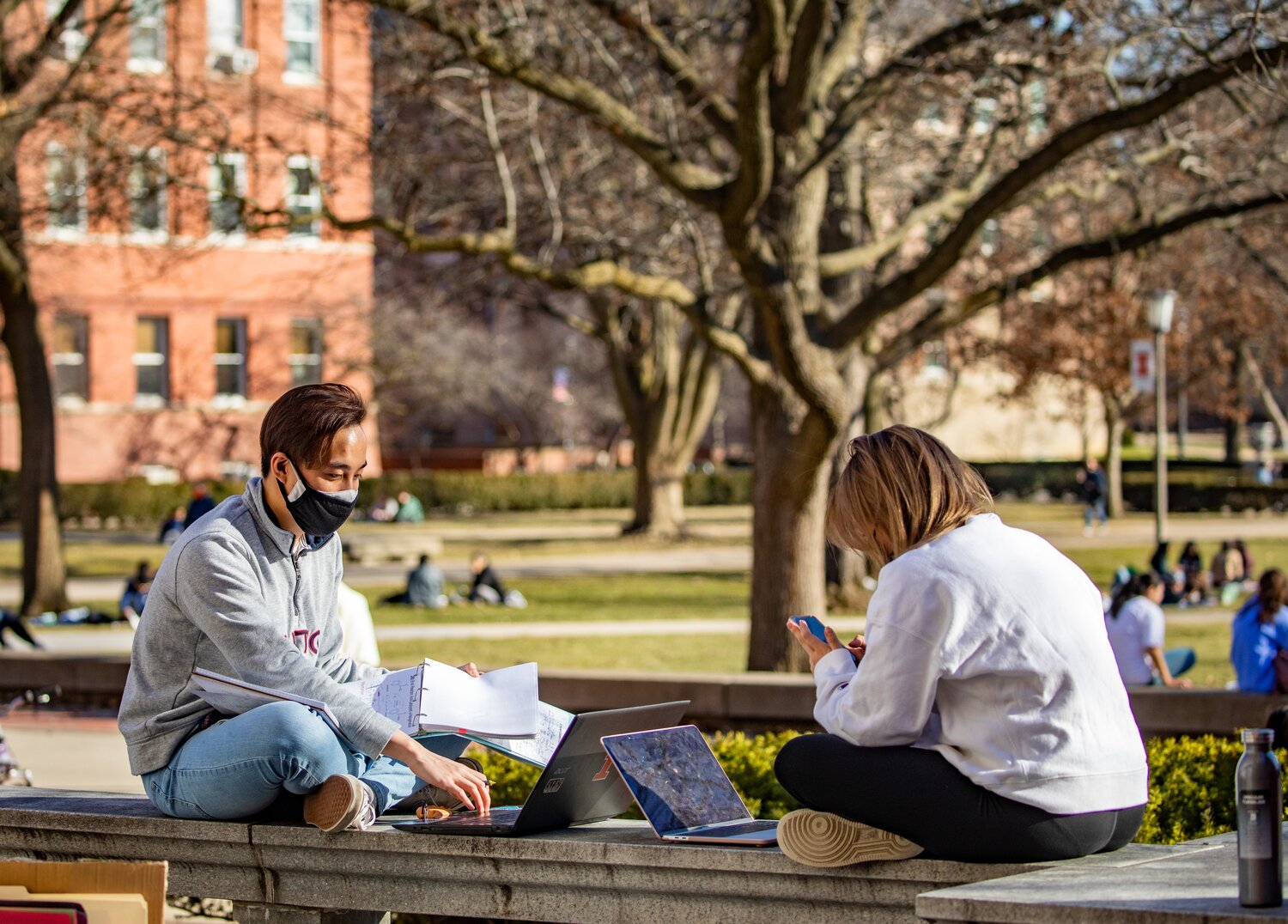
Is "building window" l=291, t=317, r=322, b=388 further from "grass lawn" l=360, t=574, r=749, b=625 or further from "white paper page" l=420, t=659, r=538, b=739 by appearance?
"white paper page" l=420, t=659, r=538, b=739

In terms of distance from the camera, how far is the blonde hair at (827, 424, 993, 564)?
13.5 feet

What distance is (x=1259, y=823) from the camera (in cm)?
354

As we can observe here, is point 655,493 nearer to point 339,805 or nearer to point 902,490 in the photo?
point 339,805

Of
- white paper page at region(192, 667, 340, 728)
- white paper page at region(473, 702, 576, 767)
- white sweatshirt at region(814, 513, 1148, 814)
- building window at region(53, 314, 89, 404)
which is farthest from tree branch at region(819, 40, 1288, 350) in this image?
building window at region(53, 314, 89, 404)

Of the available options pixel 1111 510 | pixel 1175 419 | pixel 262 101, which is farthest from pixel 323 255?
pixel 1175 419

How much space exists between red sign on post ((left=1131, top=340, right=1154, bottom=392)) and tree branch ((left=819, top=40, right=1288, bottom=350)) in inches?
280

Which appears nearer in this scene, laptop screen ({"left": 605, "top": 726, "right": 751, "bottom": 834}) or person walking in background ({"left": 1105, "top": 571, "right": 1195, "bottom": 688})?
laptop screen ({"left": 605, "top": 726, "right": 751, "bottom": 834})

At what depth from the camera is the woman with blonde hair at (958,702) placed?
3.96 meters

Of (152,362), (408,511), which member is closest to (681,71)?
(408,511)

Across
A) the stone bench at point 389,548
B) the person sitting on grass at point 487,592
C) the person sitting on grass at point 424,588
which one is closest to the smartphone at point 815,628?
the person sitting on grass at point 487,592

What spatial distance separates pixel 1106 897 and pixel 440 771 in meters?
1.83

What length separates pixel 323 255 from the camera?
40531mm

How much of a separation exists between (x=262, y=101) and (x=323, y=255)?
25.6 meters

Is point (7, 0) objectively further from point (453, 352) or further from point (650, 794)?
point (453, 352)
